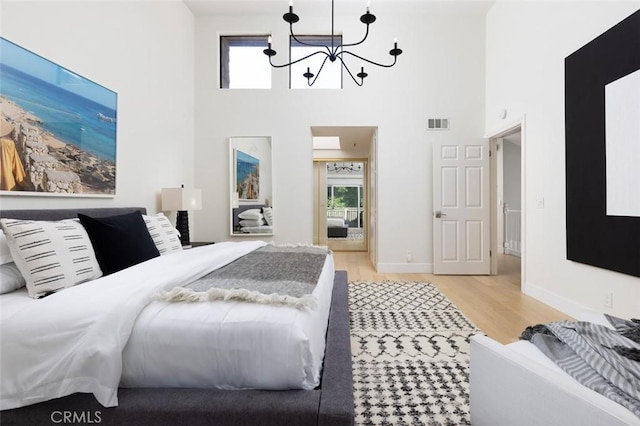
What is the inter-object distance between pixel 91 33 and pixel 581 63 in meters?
4.27

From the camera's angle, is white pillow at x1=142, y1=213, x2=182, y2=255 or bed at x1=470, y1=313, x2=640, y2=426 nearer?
bed at x1=470, y1=313, x2=640, y2=426

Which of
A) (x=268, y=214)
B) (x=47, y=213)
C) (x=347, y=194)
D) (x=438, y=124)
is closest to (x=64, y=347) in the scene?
(x=47, y=213)

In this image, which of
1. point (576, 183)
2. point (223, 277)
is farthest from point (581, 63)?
point (223, 277)

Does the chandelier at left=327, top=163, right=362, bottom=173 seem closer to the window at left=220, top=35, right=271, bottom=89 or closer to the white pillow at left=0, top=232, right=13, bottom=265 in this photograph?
the window at left=220, top=35, right=271, bottom=89

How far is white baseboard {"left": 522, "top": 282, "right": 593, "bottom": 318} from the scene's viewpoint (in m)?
2.68

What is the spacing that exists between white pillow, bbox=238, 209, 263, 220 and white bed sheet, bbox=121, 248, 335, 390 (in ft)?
11.4

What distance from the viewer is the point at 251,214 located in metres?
4.56

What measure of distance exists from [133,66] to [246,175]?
193 centimetres

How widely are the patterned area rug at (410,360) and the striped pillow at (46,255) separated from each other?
5.36 ft

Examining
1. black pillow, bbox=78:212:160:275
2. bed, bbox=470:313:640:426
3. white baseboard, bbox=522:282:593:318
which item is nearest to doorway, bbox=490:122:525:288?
white baseboard, bbox=522:282:593:318

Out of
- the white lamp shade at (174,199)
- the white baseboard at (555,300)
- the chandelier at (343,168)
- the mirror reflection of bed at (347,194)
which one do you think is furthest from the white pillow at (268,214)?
the chandelier at (343,168)

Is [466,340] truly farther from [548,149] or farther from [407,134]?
[407,134]

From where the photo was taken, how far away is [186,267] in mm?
1679

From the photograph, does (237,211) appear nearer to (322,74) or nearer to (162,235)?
(162,235)
